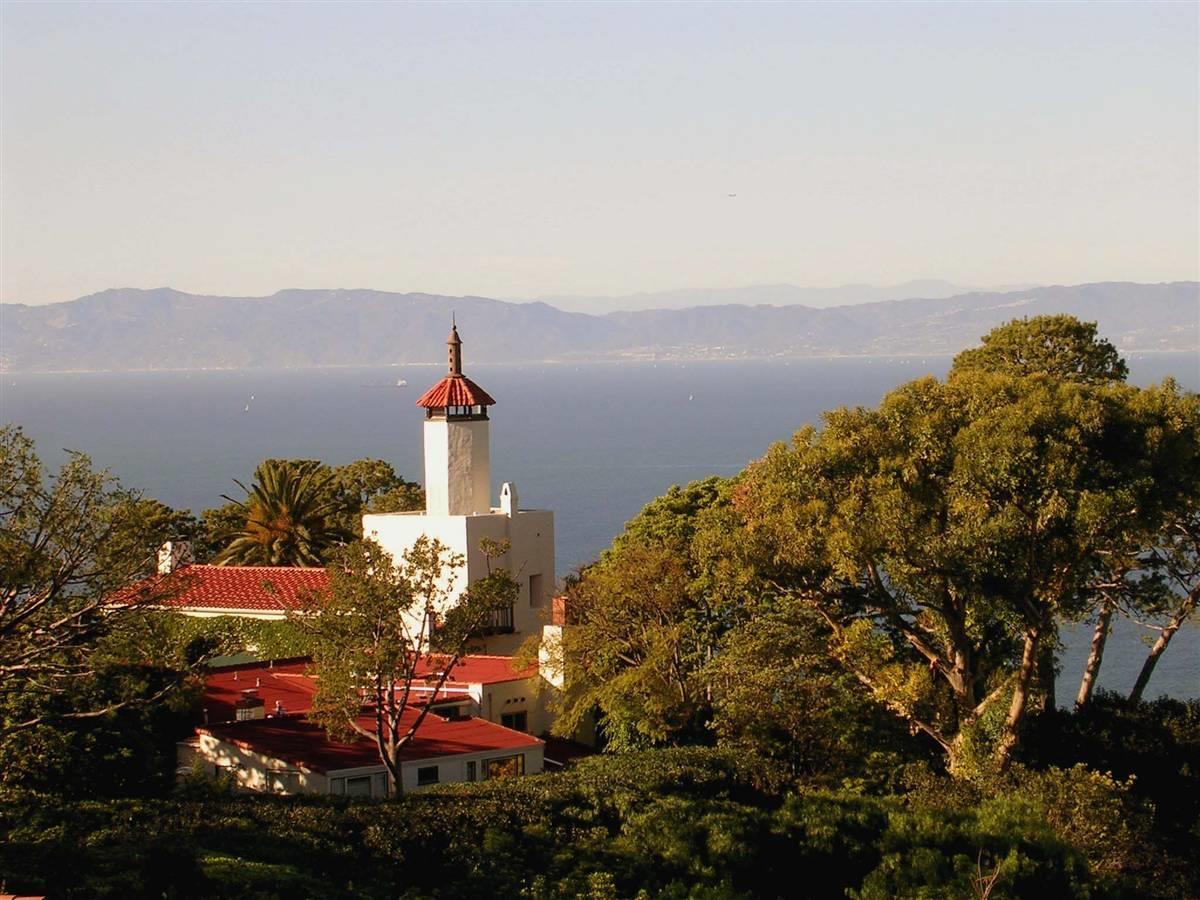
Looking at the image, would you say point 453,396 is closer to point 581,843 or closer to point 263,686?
point 263,686

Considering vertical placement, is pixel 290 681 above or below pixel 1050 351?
below

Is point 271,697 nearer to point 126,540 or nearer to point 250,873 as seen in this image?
point 126,540

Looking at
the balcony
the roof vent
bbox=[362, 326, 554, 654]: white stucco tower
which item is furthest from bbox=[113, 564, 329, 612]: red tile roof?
the roof vent

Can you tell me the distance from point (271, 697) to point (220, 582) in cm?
621

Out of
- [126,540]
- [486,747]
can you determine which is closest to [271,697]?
[486,747]

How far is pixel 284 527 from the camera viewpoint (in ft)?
143

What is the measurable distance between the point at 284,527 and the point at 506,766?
1783 centimetres

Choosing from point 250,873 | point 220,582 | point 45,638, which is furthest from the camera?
point 220,582

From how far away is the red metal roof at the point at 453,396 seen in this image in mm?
33656

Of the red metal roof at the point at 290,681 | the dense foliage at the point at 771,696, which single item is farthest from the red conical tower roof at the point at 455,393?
the dense foliage at the point at 771,696

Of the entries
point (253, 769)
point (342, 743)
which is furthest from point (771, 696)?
point (253, 769)

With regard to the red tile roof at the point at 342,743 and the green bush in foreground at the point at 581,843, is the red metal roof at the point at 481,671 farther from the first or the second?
the green bush in foreground at the point at 581,843

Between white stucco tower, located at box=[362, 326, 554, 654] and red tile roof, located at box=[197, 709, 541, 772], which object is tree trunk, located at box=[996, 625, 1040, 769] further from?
white stucco tower, located at box=[362, 326, 554, 654]

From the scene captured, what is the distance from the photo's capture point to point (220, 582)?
117ft
